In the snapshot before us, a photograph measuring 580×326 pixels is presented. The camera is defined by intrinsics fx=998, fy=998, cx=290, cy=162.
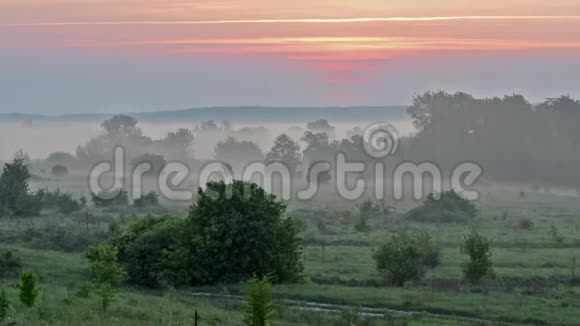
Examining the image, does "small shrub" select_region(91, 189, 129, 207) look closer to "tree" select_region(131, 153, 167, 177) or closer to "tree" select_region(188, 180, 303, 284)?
"tree" select_region(188, 180, 303, 284)

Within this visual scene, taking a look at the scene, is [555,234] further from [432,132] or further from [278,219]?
[432,132]

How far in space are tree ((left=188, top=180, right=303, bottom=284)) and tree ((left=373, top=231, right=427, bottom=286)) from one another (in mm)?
3457

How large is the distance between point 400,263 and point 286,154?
336 feet

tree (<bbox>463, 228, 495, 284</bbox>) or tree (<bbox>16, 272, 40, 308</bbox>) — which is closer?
tree (<bbox>16, 272, 40, 308</bbox>)

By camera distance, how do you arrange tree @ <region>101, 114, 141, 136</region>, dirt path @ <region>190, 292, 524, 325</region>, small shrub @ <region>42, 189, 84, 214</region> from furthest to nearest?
1. tree @ <region>101, 114, 141, 136</region>
2. small shrub @ <region>42, 189, 84, 214</region>
3. dirt path @ <region>190, 292, 524, 325</region>

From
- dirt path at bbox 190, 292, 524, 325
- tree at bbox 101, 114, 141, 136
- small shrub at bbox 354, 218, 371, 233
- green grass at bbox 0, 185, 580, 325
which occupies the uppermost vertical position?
tree at bbox 101, 114, 141, 136

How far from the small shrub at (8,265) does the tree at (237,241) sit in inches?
273

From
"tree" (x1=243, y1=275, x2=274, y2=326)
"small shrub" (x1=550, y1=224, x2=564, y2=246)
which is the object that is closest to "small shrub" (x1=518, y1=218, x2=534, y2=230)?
"small shrub" (x1=550, y1=224, x2=564, y2=246)

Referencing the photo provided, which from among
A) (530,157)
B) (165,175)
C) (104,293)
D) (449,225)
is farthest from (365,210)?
(530,157)

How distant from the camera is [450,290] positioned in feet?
121

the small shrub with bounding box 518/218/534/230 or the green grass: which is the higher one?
the small shrub with bounding box 518/218/534/230

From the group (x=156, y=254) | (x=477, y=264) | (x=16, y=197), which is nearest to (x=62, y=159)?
(x=16, y=197)

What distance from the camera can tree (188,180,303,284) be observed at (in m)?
40.7

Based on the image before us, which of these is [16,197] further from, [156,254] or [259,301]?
[259,301]
